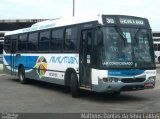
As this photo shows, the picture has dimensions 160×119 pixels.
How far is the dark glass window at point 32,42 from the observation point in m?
20.0

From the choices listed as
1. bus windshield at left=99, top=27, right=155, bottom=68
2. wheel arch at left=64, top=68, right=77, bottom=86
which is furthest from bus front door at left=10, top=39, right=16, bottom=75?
bus windshield at left=99, top=27, right=155, bottom=68

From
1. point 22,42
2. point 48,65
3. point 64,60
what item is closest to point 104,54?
point 64,60

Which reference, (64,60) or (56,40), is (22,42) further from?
(64,60)

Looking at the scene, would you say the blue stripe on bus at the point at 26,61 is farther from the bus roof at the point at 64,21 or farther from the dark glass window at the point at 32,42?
the bus roof at the point at 64,21

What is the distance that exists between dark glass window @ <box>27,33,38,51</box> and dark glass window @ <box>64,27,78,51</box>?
3.59 metres

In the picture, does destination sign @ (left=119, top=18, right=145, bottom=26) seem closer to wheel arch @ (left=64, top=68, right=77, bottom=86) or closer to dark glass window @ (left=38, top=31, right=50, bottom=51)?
wheel arch @ (left=64, top=68, right=77, bottom=86)

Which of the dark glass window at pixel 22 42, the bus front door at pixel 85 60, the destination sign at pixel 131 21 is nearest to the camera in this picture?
the destination sign at pixel 131 21

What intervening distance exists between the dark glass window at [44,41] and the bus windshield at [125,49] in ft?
16.2

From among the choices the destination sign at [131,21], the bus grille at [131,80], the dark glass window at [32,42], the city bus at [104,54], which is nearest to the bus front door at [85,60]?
the city bus at [104,54]

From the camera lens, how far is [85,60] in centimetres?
1494

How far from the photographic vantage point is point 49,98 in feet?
51.0

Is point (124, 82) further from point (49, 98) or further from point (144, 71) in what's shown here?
point (49, 98)

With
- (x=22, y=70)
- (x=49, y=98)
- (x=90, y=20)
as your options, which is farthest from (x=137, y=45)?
(x=22, y=70)

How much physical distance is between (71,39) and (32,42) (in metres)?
4.64
